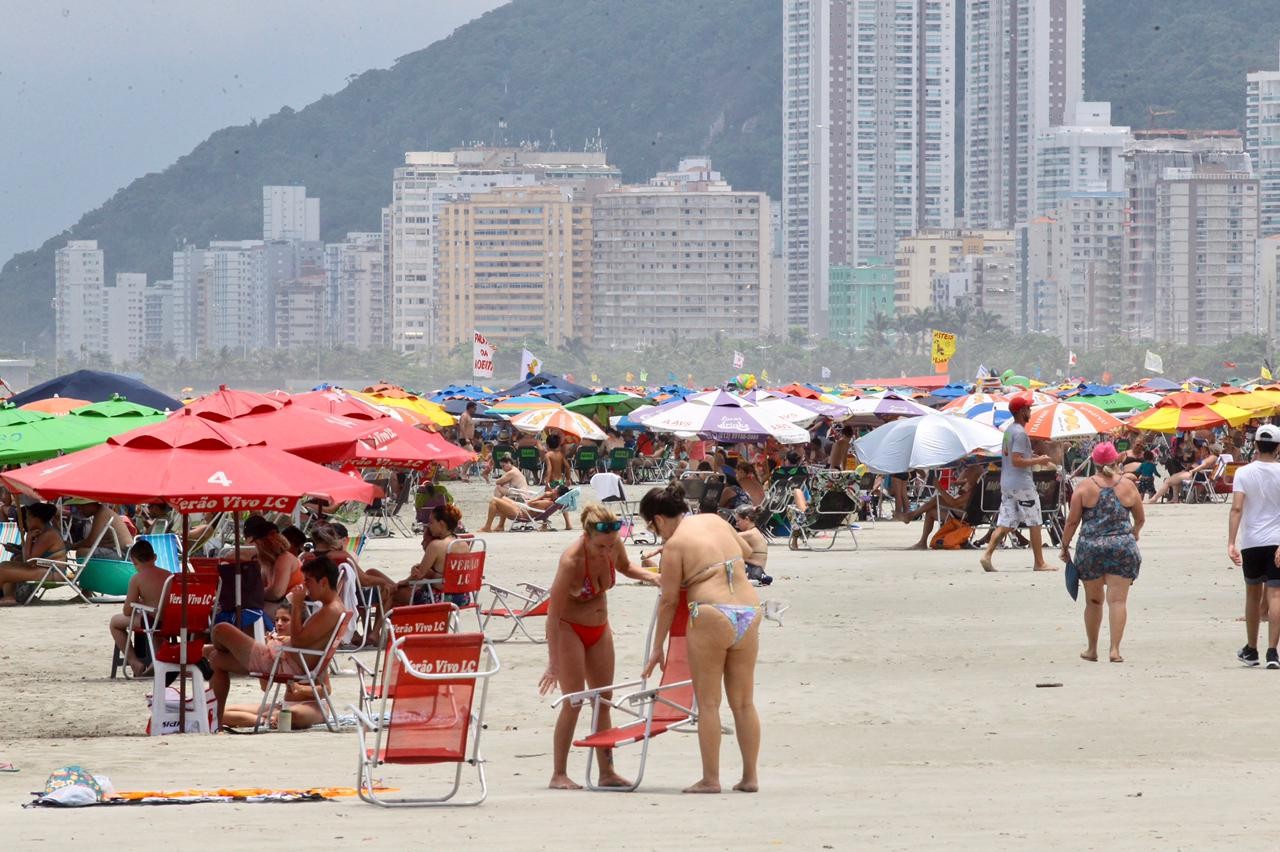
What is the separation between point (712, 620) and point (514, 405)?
1057 inches

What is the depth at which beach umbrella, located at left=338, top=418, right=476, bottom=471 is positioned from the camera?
41.3 ft

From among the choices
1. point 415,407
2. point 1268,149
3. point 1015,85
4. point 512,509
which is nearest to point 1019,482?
point 512,509

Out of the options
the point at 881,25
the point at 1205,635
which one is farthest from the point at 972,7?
the point at 1205,635

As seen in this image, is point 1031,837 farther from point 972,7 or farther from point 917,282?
point 972,7

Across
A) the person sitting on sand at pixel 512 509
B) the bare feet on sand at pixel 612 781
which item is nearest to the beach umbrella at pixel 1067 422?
the person sitting on sand at pixel 512 509

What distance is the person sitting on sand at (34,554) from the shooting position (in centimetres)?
1342

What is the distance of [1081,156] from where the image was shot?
170000 mm

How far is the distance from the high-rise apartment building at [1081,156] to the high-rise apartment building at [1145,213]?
63.8 feet

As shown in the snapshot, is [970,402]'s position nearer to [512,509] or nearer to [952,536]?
[512,509]

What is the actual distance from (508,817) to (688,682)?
36.4 inches

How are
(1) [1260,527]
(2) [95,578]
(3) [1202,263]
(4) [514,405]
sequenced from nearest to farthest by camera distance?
(1) [1260,527] < (2) [95,578] < (4) [514,405] < (3) [1202,263]

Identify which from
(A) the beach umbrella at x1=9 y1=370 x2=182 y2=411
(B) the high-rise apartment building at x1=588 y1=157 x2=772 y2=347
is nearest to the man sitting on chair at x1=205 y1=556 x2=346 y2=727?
(A) the beach umbrella at x1=9 y1=370 x2=182 y2=411

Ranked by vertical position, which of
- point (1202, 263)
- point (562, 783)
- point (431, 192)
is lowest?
point (562, 783)

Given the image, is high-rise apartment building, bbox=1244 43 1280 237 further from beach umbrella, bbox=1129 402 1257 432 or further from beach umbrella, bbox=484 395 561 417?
beach umbrella, bbox=1129 402 1257 432
